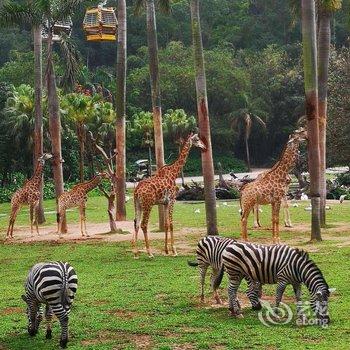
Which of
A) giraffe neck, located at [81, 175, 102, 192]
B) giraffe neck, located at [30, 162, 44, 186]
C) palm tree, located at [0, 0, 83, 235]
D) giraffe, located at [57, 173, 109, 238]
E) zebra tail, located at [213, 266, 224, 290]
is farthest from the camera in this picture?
giraffe neck, located at [30, 162, 44, 186]

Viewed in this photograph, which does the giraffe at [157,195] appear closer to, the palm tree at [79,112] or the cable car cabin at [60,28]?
the cable car cabin at [60,28]

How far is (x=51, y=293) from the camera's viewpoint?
10492 millimetres

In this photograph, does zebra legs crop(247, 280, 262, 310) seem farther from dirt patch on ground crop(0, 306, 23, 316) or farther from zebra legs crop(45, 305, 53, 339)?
dirt patch on ground crop(0, 306, 23, 316)

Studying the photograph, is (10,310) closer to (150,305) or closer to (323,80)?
(150,305)

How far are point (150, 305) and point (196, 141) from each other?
7.88 metres

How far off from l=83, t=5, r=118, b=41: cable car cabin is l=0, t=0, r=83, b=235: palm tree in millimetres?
2391

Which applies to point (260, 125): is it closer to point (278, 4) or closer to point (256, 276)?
point (278, 4)

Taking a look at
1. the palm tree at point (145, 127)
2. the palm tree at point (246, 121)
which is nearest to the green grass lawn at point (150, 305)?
the palm tree at point (145, 127)

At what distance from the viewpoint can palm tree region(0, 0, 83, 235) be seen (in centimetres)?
2559

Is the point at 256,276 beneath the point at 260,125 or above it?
beneath

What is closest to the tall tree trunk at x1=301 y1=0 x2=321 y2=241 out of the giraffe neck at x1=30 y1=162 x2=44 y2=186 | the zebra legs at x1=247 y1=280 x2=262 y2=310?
the zebra legs at x1=247 y1=280 x2=262 y2=310

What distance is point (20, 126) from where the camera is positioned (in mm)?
42156

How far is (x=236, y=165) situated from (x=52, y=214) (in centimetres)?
3420

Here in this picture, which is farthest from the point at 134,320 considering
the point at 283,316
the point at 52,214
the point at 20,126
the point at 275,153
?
the point at 275,153
